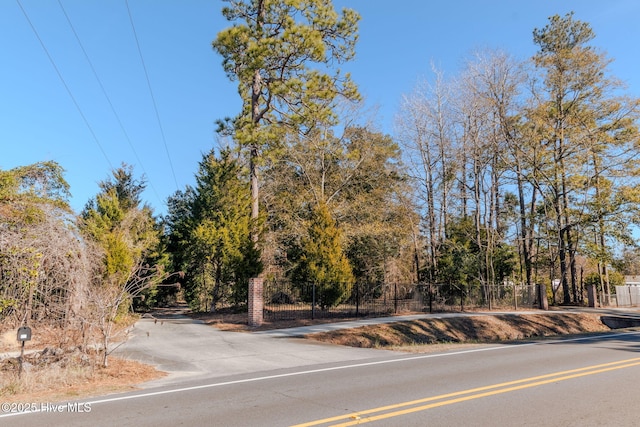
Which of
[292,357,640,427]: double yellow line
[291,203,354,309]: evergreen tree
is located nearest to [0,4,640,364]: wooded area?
[291,203,354,309]: evergreen tree

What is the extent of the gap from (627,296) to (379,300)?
24302 mm

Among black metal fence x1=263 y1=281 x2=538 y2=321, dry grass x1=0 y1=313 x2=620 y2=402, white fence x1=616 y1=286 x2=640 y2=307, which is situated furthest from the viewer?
white fence x1=616 y1=286 x2=640 y2=307

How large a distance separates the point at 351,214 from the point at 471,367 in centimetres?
2247

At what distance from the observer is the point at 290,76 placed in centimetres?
2256

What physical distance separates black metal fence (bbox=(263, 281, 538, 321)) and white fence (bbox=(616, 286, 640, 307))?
37.5 feet

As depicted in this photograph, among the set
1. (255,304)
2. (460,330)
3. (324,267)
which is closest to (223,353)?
(255,304)

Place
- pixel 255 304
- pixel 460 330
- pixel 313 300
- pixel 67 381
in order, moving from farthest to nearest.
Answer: pixel 313 300 → pixel 460 330 → pixel 255 304 → pixel 67 381

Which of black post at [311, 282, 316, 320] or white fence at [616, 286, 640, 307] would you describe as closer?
black post at [311, 282, 316, 320]

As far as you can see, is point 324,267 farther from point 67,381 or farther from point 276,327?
point 67,381

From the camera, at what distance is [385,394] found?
6.87 metres

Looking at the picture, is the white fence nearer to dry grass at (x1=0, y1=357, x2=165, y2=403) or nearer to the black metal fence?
the black metal fence

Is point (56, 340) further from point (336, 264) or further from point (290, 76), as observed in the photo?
Answer: point (290, 76)

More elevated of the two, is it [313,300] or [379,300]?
[313,300]

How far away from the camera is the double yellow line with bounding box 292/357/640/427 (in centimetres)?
553
